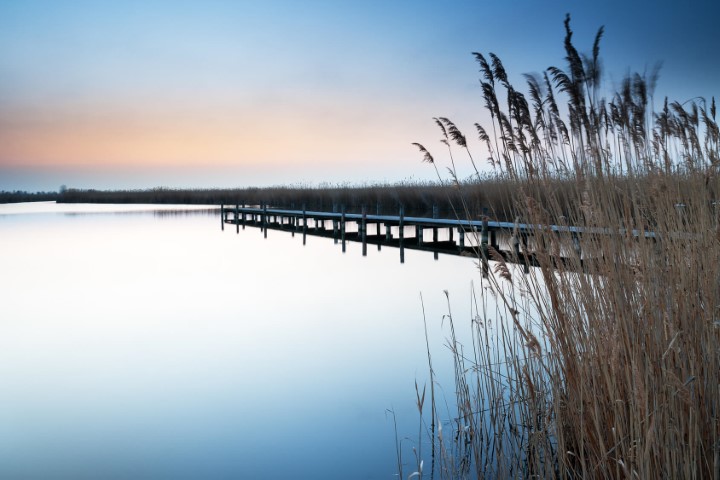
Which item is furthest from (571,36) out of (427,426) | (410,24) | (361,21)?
(361,21)

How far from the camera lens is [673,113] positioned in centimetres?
318

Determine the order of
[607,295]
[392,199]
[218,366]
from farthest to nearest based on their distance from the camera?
[392,199], [218,366], [607,295]

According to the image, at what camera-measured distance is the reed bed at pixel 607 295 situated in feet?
5.57

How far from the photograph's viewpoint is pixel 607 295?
2.12 m

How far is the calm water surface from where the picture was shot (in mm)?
3771

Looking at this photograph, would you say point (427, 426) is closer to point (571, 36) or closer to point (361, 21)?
point (571, 36)

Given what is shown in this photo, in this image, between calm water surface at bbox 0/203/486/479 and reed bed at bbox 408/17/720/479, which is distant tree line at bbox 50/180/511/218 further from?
reed bed at bbox 408/17/720/479

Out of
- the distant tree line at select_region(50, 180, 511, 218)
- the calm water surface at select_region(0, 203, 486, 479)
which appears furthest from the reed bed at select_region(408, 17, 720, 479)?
the distant tree line at select_region(50, 180, 511, 218)

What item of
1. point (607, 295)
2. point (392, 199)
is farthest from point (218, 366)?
point (392, 199)

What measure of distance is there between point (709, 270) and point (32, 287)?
11.6m

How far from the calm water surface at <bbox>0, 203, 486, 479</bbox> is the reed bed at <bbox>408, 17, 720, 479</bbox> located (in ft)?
3.82

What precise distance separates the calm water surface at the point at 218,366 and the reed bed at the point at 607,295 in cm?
116

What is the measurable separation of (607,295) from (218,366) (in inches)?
177

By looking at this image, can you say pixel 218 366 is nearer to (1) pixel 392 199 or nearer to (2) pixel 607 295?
(2) pixel 607 295
